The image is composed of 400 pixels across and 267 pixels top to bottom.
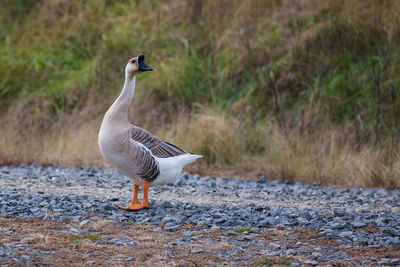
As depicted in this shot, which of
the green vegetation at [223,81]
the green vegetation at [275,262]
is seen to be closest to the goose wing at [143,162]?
the green vegetation at [275,262]

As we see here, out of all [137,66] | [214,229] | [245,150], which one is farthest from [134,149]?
[245,150]

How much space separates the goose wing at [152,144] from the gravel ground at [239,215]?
24.5 inches

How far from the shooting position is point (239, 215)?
574 cm

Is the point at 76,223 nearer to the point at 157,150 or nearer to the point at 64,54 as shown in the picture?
the point at 157,150

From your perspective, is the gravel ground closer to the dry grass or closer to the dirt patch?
the dirt patch

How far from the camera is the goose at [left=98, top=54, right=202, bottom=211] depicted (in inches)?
219

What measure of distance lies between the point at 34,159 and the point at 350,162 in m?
5.87

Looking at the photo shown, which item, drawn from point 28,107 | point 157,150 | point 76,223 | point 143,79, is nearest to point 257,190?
point 157,150

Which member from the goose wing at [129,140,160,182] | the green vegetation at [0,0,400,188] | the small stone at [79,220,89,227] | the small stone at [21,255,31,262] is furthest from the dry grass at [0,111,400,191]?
the small stone at [21,255,31,262]

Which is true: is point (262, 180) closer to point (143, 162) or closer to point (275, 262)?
point (143, 162)

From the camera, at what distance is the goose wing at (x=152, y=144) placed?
5.81m

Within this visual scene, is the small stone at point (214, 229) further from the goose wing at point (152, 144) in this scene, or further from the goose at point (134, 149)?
the goose wing at point (152, 144)

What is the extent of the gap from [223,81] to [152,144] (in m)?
7.00

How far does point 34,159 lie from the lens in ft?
33.1
